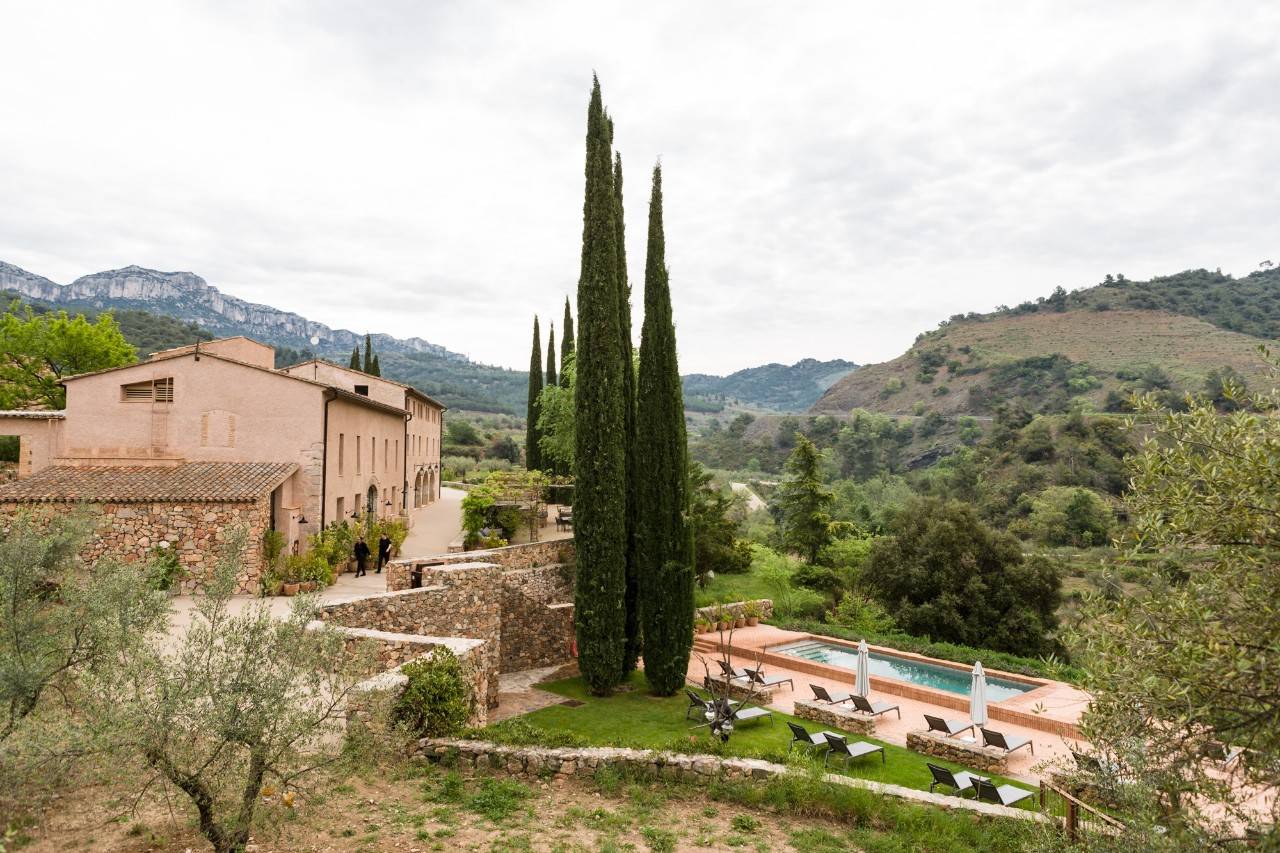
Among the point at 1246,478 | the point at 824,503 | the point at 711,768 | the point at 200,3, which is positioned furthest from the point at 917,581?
the point at 200,3

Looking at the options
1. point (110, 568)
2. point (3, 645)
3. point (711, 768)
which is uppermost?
point (110, 568)

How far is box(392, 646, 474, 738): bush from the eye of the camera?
392 inches

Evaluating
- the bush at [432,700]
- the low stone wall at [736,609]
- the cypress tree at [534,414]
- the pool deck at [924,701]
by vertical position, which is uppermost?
the cypress tree at [534,414]

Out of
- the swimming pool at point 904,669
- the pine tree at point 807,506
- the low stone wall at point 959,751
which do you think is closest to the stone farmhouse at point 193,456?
the swimming pool at point 904,669

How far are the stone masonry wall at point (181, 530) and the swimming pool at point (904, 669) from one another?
14355 mm

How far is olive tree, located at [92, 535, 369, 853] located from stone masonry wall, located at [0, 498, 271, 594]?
40.7 ft

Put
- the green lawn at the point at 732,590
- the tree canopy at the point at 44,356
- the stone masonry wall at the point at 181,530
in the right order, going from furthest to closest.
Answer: the tree canopy at the point at 44,356, the green lawn at the point at 732,590, the stone masonry wall at the point at 181,530

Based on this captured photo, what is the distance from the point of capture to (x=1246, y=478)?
4129 mm

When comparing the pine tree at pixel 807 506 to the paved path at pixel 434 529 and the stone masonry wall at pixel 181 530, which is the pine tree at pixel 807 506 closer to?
the paved path at pixel 434 529

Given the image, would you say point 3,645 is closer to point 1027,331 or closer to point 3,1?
point 3,1

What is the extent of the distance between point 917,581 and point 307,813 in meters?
22.0

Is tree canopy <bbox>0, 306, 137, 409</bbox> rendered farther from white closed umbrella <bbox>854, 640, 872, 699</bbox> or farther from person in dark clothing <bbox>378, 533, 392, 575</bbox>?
white closed umbrella <bbox>854, 640, 872, 699</bbox>

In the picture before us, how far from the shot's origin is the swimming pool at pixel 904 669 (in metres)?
17.7

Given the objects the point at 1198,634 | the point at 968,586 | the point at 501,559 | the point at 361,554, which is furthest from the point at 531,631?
the point at 1198,634
